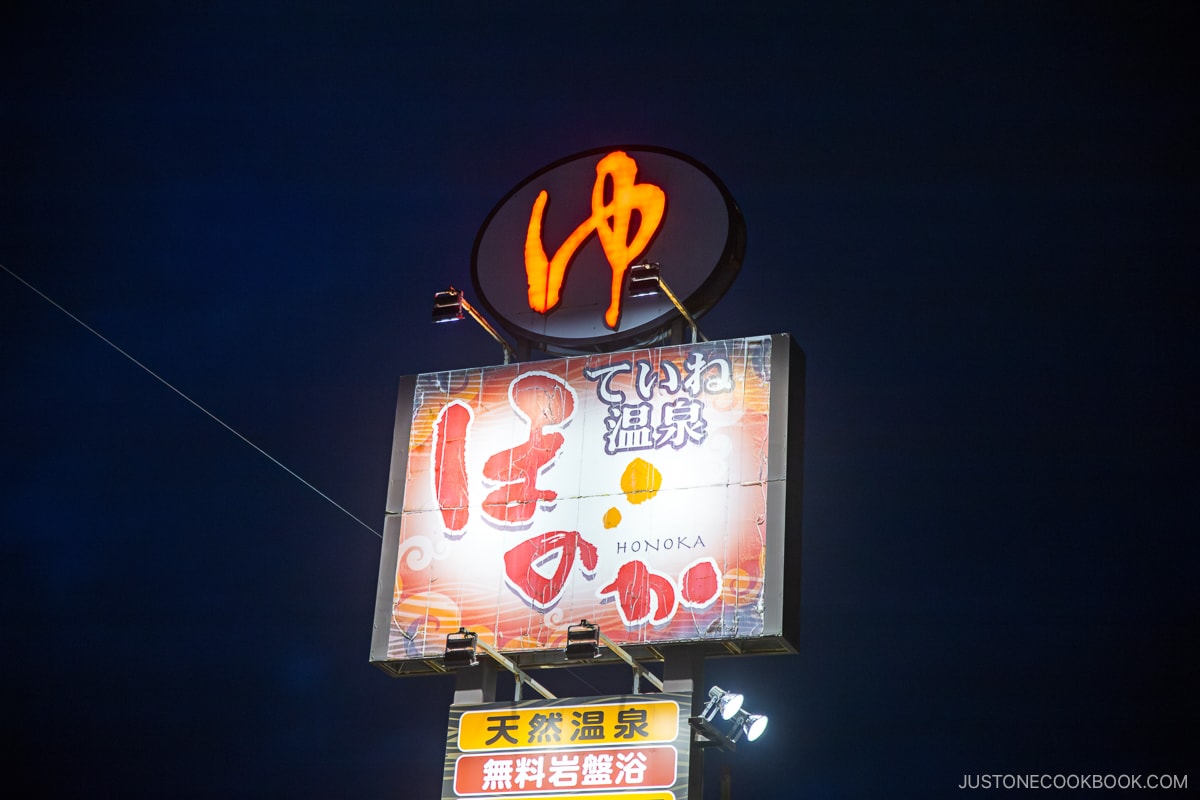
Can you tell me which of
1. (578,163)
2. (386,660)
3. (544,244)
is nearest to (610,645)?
(386,660)

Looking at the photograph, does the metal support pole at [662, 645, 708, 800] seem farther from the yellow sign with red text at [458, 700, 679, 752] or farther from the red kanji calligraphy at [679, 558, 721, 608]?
the red kanji calligraphy at [679, 558, 721, 608]

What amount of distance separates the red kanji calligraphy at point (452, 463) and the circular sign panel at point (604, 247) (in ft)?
4.21

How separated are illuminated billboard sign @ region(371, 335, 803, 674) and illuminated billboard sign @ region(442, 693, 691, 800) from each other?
73 cm

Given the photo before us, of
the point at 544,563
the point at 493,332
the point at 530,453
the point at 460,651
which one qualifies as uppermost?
the point at 493,332

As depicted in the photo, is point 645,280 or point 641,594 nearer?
point 641,594

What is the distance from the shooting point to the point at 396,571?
15.0 metres

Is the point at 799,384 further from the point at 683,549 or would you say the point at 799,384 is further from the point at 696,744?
the point at 696,744

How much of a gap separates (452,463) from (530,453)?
3.03 feet

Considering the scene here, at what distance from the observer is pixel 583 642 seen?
13.0m

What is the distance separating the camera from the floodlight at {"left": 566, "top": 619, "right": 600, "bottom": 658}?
13.0 m

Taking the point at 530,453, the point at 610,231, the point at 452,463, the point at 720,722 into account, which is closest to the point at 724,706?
the point at 720,722

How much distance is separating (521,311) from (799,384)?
359cm

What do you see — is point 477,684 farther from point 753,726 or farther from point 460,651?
point 753,726

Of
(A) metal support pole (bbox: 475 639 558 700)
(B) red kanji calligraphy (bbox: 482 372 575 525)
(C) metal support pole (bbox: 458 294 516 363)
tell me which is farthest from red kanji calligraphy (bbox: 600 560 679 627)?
(C) metal support pole (bbox: 458 294 516 363)
